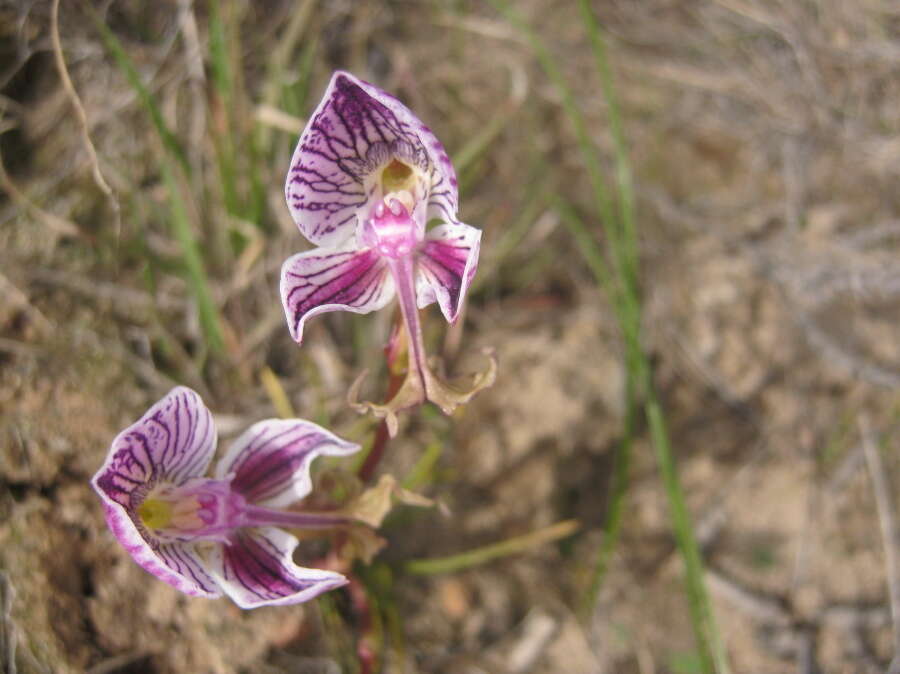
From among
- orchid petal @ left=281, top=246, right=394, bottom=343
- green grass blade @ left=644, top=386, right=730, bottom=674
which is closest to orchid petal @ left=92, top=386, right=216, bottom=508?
orchid petal @ left=281, top=246, right=394, bottom=343

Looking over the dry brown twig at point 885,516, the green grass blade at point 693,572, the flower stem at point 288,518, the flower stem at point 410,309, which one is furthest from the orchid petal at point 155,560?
the dry brown twig at point 885,516

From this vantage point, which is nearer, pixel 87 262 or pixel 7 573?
pixel 7 573

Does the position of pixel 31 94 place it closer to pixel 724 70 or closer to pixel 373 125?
pixel 373 125

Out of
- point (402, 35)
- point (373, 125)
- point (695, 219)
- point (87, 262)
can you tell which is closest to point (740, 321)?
point (695, 219)

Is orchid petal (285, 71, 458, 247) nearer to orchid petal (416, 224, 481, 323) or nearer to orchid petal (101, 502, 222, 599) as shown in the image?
orchid petal (416, 224, 481, 323)

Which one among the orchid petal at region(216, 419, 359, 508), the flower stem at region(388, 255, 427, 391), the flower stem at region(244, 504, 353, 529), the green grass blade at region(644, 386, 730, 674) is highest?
the flower stem at region(388, 255, 427, 391)

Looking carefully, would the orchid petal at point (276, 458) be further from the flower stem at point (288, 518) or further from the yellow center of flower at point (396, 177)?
the yellow center of flower at point (396, 177)
